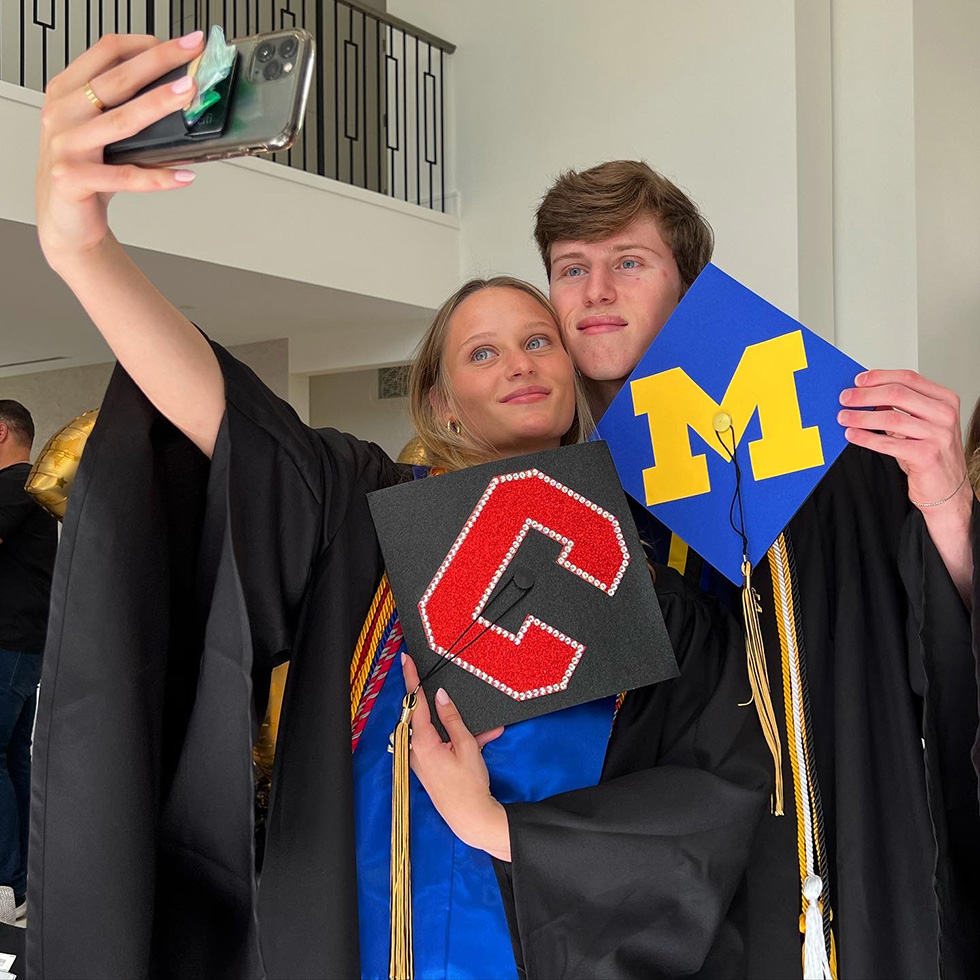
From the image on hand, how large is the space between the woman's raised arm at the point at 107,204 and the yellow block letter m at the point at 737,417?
2.01 ft

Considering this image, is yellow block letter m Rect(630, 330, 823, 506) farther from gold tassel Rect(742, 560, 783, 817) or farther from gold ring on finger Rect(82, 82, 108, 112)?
gold ring on finger Rect(82, 82, 108, 112)

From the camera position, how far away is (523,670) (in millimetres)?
1278

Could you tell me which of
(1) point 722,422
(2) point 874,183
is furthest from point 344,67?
(1) point 722,422

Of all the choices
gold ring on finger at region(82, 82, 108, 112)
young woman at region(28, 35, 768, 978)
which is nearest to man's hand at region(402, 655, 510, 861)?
young woman at region(28, 35, 768, 978)

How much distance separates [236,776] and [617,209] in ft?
3.72

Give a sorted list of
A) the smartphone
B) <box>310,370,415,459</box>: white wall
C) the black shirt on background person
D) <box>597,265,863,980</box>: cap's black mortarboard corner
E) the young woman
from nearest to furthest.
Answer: the smartphone, the young woman, <box>597,265,863,980</box>: cap's black mortarboard corner, the black shirt on background person, <box>310,370,415,459</box>: white wall

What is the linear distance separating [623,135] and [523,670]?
5.29 meters

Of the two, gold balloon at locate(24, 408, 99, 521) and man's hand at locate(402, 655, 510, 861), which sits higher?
gold balloon at locate(24, 408, 99, 521)

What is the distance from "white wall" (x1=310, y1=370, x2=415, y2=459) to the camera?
8.08 m

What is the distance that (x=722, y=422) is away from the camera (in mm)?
1459

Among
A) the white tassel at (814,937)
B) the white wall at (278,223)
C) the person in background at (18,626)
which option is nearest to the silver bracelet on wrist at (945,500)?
the white tassel at (814,937)

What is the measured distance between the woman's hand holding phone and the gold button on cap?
78 cm

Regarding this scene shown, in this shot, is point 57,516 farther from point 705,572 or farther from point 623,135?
point 623,135

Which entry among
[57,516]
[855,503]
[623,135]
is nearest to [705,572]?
[855,503]
